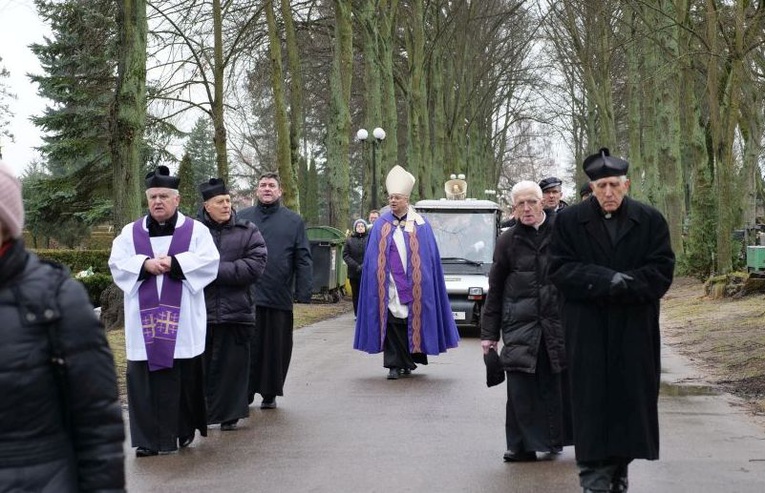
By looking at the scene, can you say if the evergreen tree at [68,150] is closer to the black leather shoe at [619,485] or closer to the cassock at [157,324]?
the cassock at [157,324]

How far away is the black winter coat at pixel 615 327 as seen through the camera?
6520mm

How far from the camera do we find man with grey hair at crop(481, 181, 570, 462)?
8562 millimetres

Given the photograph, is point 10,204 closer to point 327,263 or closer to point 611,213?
point 611,213

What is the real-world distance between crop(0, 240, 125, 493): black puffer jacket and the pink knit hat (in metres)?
0.06

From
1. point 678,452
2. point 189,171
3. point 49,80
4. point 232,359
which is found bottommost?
point 678,452

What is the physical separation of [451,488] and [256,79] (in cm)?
2433

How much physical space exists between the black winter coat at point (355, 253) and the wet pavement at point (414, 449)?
8.76 m

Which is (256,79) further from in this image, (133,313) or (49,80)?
(133,313)

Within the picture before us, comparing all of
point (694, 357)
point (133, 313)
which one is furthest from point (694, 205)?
point (133, 313)

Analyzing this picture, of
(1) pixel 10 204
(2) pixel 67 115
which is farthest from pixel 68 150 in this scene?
(1) pixel 10 204

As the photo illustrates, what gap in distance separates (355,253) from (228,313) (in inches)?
474

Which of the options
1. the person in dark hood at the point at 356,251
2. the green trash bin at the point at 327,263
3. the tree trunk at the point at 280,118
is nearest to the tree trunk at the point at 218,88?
the tree trunk at the point at 280,118

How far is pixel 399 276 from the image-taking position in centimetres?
1412

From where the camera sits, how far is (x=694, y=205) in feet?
98.3
